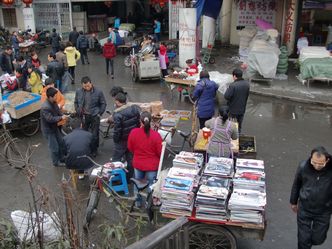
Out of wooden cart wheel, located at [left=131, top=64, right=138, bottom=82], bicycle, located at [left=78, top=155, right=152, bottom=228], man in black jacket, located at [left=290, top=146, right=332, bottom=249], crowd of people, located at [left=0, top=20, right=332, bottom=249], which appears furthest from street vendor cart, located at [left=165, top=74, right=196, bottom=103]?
man in black jacket, located at [left=290, top=146, right=332, bottom=249]

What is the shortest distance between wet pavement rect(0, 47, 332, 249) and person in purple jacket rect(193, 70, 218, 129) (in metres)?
1.52

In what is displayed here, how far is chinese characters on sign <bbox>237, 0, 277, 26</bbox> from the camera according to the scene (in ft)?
61.8

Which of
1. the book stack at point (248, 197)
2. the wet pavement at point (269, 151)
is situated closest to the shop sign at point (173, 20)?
the wet pavement at point (269, 151)

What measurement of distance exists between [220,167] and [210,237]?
3.32 feet

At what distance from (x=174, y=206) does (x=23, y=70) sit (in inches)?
330

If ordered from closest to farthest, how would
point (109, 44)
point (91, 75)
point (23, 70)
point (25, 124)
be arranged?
point (25, 124)
point (23, 70)
point (109, 44)
point (91, 75)

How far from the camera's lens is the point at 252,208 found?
5023 millimetres

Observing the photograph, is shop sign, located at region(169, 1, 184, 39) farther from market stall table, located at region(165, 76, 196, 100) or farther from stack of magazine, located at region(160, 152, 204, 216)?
stack of magazine, located at region(160, 152, 204, 216)

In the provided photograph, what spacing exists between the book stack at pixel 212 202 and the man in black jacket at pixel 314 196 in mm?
962

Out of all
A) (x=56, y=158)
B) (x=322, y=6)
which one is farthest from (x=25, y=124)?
(x=322, y=6)

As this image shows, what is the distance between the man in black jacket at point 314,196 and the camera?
4.86 metres

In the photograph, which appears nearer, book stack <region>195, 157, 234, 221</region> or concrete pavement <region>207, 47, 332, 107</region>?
book stack <region>195, 157, 234, 221</region>

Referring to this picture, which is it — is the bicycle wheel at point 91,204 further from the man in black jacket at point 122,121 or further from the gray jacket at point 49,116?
the gray jacket at point 49,116

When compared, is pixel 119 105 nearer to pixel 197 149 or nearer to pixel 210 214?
pixel 197 149
